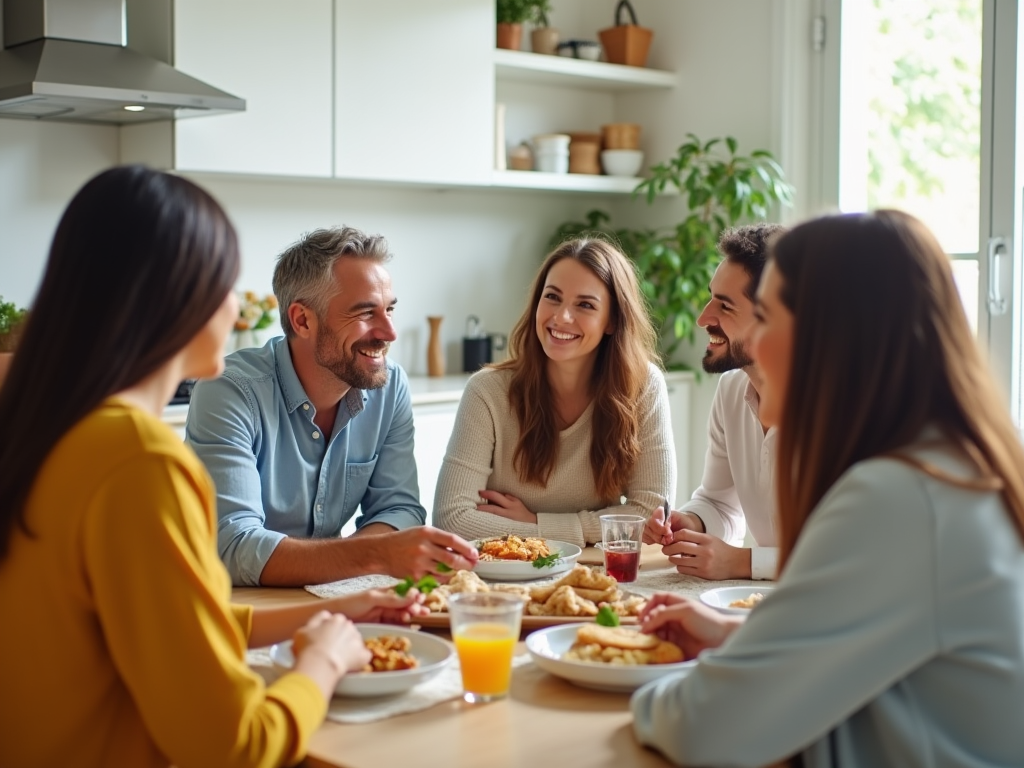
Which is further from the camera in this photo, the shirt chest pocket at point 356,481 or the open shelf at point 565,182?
the open shelf at point 565,182

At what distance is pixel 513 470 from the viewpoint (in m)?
2.67

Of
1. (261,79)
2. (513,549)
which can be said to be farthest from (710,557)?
(261,79)

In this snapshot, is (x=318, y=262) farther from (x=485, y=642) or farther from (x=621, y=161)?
(x=621, y=161)

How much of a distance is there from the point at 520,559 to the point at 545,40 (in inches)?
115

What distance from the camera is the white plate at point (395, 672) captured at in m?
1.43

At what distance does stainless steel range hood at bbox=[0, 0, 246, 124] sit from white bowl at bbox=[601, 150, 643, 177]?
1732 mm

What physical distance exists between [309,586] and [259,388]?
1.51ft

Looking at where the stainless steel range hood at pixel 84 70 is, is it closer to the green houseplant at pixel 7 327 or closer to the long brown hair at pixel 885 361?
the green houseplant at pixel 7 327

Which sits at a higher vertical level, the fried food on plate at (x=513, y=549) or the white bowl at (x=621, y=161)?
the white bowl at (x=621, y=161)

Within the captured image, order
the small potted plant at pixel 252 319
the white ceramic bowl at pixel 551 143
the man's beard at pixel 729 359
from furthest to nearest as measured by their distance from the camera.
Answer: the white ceramic bowl at pixel 551 143 → the small potted plant at pixel 252 319 → the man's beard at pixel 729 359

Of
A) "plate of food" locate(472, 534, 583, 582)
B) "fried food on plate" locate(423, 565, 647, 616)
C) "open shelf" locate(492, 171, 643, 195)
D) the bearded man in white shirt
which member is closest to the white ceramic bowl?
"open shelf" locate(492, 171, 643, 195)

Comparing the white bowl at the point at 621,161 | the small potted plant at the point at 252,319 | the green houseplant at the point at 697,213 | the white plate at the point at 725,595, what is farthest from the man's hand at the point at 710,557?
the white bowl at the point at 621,161

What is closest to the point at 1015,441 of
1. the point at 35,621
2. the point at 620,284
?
the point at 35,621

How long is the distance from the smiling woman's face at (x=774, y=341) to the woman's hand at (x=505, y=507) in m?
1.17
